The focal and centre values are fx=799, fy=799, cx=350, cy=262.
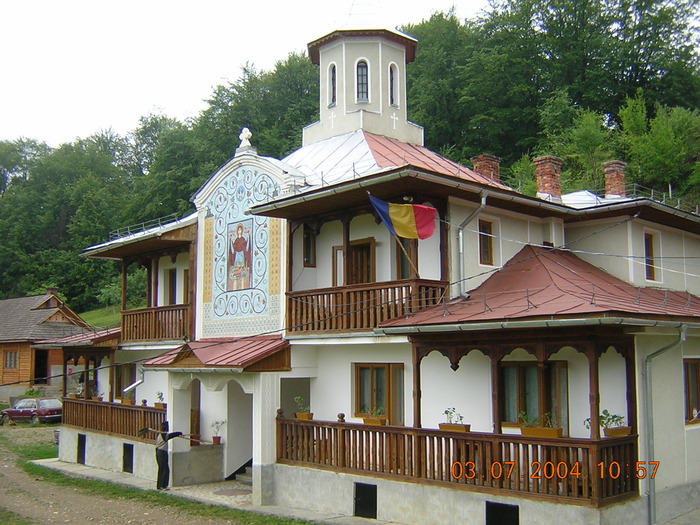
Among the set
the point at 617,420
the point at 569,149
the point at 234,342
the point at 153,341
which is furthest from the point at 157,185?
the point at 617,420

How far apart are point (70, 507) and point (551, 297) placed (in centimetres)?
1162

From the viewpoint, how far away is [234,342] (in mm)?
19922

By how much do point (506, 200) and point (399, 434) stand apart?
220 inches

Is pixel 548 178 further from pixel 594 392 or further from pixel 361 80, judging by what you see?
pixel 594 392

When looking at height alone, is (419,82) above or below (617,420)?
above

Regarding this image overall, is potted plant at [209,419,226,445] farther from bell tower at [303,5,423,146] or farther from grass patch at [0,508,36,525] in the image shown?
bell tower at [303,5,423,146]

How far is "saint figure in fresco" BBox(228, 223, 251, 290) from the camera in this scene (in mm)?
20297

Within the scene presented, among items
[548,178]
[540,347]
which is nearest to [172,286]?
[548,178]

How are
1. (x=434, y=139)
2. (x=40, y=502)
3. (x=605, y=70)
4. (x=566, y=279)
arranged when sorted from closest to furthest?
(x=566, y=279) < (x=40, y=502) < (x=605, y=70) < (x=434, y=139)

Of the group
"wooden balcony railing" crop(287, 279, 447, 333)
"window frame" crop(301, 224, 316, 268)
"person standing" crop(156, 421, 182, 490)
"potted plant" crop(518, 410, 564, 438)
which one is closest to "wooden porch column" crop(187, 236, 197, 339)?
"person standing" crop(156, 421, 182, 490)

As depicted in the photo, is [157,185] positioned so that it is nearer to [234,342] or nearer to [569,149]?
[569,149]

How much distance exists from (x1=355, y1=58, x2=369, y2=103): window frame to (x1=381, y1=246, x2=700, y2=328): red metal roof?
7.16m

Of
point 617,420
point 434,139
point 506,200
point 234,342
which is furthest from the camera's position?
point 434,139

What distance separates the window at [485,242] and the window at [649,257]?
13.3 feet
